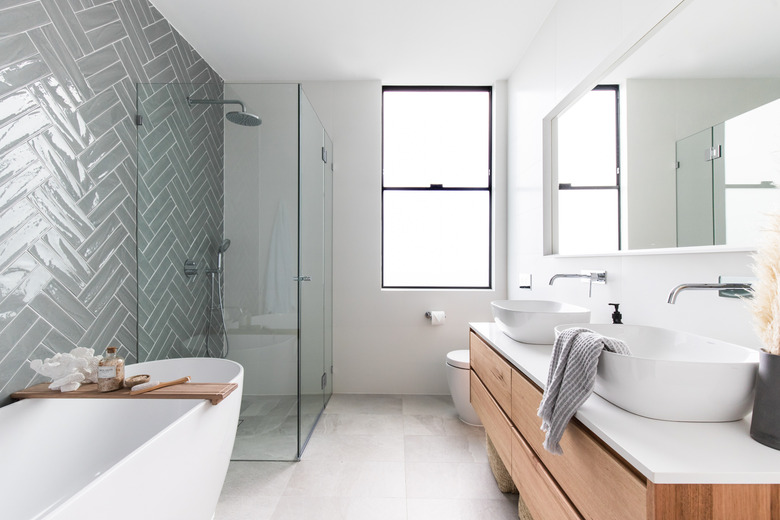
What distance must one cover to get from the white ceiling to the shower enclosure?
566 mm

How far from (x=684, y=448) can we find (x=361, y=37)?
9.13 feet

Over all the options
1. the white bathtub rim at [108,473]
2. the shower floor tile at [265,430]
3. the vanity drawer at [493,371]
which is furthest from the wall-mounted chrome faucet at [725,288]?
the shower floor tile at [265,430]

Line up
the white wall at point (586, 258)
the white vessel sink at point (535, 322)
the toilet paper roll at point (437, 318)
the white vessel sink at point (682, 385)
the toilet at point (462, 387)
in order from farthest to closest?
the toilet paper roll at point (437, 318) → the toilet at point (462, 387) → the white vessel sink at point (535, 322) → the white wall at point (586, 258) → the white vessel sink at point (682, 385)

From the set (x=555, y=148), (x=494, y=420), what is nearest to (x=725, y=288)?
(x=494, y=420)

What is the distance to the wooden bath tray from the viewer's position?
1370 millimetres

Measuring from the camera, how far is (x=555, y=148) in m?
2.26

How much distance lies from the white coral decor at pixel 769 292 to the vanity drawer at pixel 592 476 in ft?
1.25

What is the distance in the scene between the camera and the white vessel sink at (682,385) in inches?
29.3

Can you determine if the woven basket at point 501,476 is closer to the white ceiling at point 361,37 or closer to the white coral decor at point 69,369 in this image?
the white coral decor at point 69,369

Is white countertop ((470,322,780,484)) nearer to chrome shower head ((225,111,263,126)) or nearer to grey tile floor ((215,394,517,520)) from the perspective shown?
grey tile floor ((215,394,517,520))

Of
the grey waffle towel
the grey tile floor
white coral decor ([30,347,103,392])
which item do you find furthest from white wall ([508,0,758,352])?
white coral decor ([30,347,103,392])

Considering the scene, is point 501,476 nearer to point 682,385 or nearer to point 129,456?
point 682,385

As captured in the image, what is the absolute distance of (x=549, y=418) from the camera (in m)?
0.94

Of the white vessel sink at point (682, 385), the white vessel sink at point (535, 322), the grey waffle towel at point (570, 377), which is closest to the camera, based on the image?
the white vessel sink at point (682, 385)
